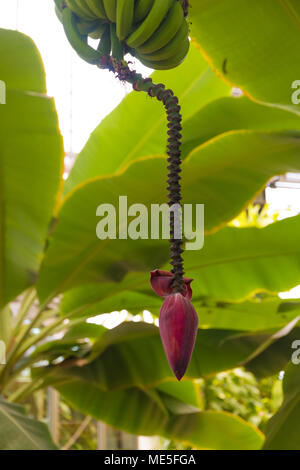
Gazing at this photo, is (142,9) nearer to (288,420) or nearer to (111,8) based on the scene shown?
(111,8)

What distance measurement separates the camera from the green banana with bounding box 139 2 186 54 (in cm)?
19

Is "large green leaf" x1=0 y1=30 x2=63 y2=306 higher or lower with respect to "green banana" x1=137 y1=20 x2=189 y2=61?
higher

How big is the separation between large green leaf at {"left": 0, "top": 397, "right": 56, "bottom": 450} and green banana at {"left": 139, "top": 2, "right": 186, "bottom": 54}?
0.66 meters

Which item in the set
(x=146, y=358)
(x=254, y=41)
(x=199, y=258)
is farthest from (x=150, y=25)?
(x=146, y=358)

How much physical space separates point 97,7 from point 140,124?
847 mm

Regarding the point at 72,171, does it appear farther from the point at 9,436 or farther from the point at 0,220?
the point at 9,436

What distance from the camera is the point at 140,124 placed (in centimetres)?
103

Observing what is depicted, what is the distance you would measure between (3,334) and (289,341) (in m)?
0.64

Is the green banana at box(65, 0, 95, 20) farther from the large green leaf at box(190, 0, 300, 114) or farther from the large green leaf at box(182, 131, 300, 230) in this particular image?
Answer: the large green leaf at box(182, 131, 300, 230)

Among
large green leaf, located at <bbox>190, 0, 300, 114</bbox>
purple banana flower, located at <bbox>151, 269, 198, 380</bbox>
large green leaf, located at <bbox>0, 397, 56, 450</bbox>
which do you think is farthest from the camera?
large green leaf, located at <bbox>0, 397, 56, 450</bbox>

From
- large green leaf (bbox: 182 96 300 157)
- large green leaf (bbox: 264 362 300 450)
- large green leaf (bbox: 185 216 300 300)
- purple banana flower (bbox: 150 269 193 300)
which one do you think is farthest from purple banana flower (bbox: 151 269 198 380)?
large green leaf (bbox: 185 216 300 300)

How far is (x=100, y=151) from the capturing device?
3.56 ft

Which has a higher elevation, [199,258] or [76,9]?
[199,258]

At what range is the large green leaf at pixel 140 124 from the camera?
3.33 ft
